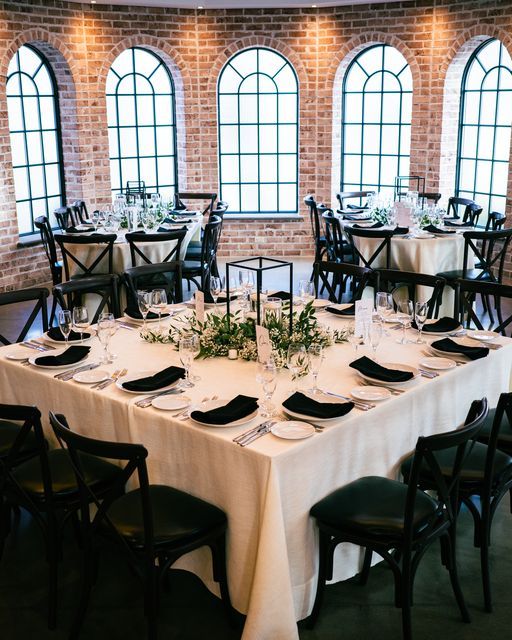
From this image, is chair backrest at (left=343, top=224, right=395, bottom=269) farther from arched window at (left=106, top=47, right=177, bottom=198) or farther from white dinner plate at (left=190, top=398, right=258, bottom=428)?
arched window at (left=106, top=47, right=177, bottom=198)

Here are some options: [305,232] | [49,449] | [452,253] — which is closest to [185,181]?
[305,232]

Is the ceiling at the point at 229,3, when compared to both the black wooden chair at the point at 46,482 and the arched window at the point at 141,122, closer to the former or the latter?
the arched window at the point at 141,122

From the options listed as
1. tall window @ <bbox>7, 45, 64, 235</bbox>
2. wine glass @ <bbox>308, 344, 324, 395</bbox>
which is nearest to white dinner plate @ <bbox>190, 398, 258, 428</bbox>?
wine glass @ <bbox>308, 344, 324, 395</bbox>

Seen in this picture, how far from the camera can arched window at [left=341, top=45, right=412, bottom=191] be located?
10.6m

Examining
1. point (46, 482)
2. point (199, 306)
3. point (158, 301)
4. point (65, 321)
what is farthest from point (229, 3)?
point (46, 482)

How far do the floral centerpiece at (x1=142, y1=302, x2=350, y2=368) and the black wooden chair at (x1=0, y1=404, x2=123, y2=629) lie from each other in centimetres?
84

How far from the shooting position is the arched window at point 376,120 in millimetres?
10578

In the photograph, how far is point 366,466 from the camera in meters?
3.33

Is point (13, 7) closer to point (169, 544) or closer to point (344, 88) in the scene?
point (344, 88)

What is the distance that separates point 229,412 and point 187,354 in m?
0.44

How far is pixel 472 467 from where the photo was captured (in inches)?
135

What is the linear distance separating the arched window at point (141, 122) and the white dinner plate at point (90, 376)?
7.46m

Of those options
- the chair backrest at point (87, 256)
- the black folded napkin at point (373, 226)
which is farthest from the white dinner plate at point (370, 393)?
the black folded napkin at point (373, 226)

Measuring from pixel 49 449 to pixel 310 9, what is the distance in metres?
8.41
